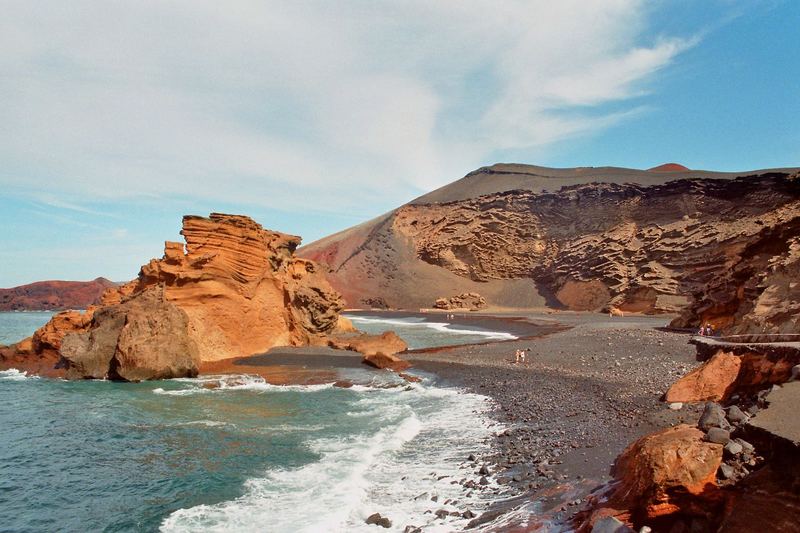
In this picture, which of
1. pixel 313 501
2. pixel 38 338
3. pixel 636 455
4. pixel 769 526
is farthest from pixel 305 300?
pixel 769 526

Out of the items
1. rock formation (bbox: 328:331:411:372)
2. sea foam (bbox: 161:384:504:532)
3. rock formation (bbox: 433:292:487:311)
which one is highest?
rock formation (bbox: 433:292:487:311)

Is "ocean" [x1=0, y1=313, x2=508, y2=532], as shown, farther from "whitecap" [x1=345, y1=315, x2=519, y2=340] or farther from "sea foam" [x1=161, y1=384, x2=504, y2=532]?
"whitecap" [x1=345, y1=315, x2=519, y2=340]

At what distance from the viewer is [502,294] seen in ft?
218

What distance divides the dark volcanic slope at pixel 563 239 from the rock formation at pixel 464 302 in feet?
13.3

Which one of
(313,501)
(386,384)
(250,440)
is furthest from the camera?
(386,384)

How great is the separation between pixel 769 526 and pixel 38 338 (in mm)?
26426

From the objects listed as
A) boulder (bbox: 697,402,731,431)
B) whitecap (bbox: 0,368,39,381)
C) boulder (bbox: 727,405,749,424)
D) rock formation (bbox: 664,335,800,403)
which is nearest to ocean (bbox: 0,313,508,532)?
whitecap (bbox: 0,368,39,381)

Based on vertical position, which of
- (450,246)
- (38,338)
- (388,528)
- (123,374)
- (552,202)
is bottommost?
(388,528)

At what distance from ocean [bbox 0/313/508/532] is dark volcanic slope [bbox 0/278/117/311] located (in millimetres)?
113991

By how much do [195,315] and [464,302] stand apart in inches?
1739

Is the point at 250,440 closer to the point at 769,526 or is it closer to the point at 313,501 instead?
the point at 313,501

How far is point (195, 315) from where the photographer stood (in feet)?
71.0

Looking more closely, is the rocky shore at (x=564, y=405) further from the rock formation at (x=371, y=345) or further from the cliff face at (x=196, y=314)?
the cliff face at (x=196, y=314)

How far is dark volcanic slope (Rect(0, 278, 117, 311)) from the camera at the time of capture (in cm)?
11238
